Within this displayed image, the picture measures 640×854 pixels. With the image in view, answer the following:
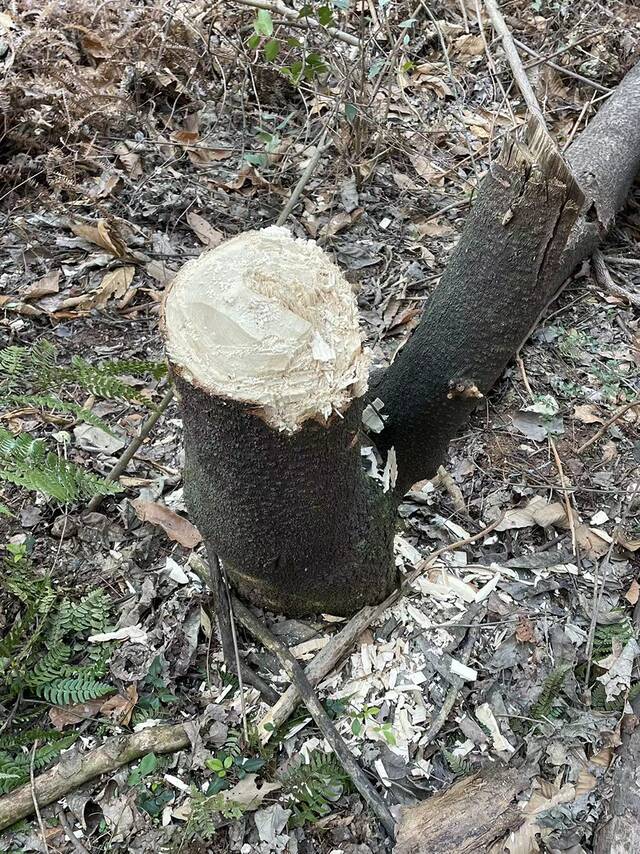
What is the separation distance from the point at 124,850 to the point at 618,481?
2183 millimetres

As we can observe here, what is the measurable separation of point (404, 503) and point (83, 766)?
141 centimetres

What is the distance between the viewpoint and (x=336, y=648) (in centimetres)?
199

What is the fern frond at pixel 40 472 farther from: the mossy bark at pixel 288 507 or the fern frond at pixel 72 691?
the fern frond at pixel 72 691

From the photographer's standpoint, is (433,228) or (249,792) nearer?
(249,792)

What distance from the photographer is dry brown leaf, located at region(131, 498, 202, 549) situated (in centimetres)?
229

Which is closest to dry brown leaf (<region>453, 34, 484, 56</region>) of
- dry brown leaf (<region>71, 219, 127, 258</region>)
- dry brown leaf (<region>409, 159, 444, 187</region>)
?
dry brown leaf (<region>409, 159, 444, 187</region>)

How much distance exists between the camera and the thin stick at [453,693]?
1880mm

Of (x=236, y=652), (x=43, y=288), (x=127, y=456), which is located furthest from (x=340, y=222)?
(x=236, y=652)

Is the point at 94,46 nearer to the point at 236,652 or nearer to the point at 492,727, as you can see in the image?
the point at 236,652

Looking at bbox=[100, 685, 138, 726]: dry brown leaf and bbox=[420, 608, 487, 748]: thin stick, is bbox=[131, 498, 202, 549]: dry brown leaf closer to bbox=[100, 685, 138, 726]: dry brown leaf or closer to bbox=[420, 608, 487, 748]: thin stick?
bbox=[100, 685, 138, 726]: dry brown leaf

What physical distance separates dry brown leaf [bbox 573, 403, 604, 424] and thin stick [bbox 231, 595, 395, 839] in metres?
1.70

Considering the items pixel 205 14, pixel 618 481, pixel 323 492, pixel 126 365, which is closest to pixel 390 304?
pixel 618 481

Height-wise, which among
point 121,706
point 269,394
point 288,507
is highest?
point 269,394

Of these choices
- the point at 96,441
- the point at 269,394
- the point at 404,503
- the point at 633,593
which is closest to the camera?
the point at 269,394
